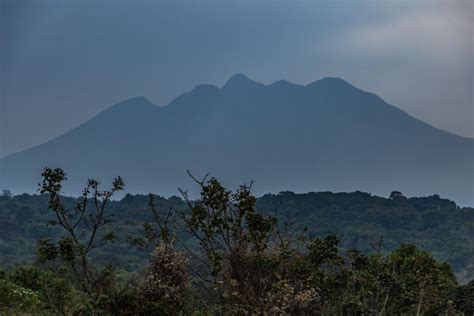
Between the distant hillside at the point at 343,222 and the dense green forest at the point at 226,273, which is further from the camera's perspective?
the distant hillside at the point at 343,222

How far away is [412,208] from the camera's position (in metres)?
105

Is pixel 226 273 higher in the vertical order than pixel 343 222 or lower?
lower

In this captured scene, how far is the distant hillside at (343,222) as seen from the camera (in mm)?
84312

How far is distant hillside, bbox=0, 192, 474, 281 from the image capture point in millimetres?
84312

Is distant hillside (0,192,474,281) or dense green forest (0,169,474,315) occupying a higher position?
distant hillside (0,192,474,281)

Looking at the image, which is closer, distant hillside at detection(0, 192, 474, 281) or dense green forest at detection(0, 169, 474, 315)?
dense green forest at detection(0, 169, 474, 315)

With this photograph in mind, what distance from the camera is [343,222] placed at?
10138 cm

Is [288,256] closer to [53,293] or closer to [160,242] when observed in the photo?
[160,242]

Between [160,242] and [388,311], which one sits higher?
[160,242]

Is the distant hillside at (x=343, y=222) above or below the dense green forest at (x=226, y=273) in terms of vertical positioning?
above

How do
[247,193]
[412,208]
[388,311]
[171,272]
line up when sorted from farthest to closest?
[412,208] < [388,311] < [171,272] < [247,193]

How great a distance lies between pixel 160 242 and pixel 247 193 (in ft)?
11.8

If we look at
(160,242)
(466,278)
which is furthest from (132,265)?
(160,242)

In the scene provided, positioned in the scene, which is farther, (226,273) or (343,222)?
(343,222)
